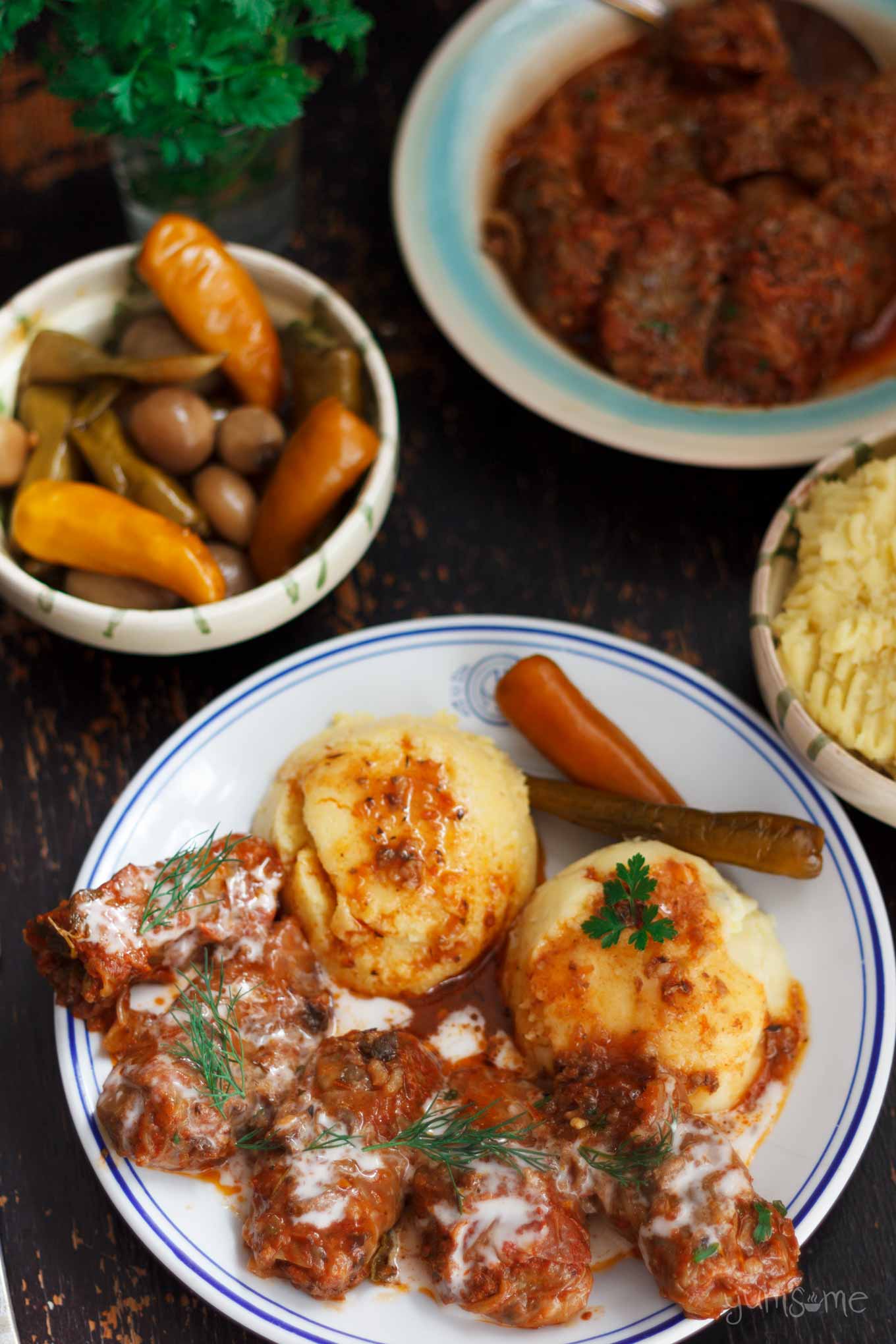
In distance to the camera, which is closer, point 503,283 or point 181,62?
point 181,62

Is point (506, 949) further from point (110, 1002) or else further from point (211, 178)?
point (211, 178)

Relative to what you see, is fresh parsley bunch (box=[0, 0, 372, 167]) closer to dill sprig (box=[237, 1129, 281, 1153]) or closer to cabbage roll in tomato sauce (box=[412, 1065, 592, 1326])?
dill sprig (box=[237, 1129, 281, 1153])

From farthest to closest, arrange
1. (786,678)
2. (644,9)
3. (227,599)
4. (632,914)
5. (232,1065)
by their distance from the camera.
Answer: (644,9) → (227,599) → (786,678) → (632,914) → (232,1065)

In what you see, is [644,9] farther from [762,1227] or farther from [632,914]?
[762,1227]

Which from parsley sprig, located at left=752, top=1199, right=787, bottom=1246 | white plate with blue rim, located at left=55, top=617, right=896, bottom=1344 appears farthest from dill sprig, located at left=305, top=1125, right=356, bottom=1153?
parsley sprig, located at left=752, top=1199, right=787, bottom=1246

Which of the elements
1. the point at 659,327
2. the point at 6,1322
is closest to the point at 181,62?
the point at 659,327

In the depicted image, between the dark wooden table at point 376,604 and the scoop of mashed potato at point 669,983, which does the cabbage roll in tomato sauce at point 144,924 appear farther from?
the scoop of mashed potato at point 669,983

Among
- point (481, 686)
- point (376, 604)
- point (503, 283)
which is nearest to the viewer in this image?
point (481, 686)
